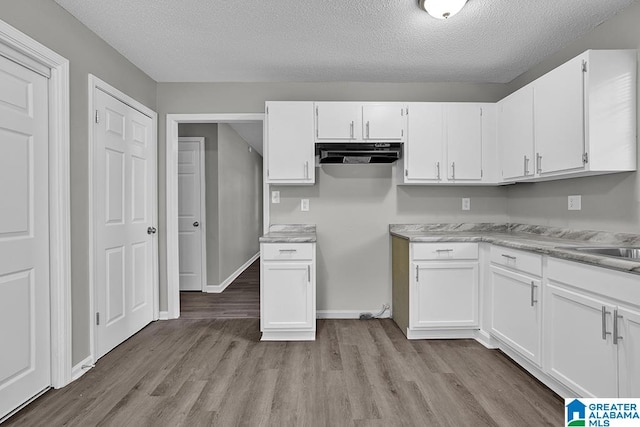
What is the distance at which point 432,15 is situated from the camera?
2195 mm

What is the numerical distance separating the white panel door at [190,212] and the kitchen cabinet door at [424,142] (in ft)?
9.40

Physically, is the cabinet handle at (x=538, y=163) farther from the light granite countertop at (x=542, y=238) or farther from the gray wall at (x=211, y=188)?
the gray wall at (x=211, y=188)

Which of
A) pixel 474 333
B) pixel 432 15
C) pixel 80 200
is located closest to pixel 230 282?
pixel 80 200

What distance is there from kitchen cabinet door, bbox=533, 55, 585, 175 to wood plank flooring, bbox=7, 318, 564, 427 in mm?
1471

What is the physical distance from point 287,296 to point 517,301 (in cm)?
170

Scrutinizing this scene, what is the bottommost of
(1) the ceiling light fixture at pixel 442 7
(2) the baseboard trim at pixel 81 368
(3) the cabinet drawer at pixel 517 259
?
(2) the baseboard trim at pixel 81 368

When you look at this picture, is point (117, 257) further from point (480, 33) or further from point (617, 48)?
point (617, 48)

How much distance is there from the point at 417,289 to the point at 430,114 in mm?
1574

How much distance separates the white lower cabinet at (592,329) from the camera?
1.54 meters

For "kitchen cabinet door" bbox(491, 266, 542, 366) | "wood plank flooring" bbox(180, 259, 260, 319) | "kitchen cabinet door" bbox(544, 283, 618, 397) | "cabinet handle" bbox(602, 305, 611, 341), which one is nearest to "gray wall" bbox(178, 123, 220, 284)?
"wood plank flooring" bbox(180, 259, 260, 319)

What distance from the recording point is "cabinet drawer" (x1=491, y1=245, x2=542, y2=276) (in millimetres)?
2170

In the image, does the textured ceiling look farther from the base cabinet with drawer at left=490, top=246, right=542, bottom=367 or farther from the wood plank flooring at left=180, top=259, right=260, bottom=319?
the wood plank flooring at left=180, top=259, right=260, bottom=319

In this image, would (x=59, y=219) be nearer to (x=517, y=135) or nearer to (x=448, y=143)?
(x=448, y=143)

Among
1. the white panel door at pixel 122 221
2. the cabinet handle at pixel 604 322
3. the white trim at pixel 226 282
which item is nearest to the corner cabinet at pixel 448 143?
the cabinet handle at pixel 604 322
